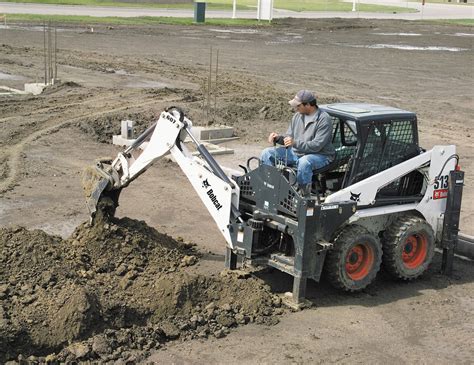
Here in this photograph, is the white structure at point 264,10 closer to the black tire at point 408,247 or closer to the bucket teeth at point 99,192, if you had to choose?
the bucket teeth at point 99,192

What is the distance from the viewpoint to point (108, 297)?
8508 mm

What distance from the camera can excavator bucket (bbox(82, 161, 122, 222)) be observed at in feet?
31.8

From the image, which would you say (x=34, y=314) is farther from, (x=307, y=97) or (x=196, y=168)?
(x=307, y=97)

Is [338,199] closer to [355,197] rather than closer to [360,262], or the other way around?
[355,197]

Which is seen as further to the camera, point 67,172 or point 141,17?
point 141,17

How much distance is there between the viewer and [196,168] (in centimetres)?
910

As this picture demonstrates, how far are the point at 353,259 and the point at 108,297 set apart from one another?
2.86m

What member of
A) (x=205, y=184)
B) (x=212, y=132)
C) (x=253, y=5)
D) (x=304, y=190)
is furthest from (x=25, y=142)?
(x=253, y=5)

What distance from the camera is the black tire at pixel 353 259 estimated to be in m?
8.91

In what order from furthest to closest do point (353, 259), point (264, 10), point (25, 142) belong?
point (264, 10) → point (25, 142) → point (353, 259)

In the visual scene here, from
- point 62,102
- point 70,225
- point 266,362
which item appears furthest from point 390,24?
point 266,362

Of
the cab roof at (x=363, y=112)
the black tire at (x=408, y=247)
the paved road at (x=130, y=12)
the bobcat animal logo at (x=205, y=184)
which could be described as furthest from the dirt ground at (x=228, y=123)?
the paved road at (x=130, y=12)

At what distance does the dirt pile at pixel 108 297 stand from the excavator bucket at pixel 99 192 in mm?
166

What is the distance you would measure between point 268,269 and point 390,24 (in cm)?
4606
